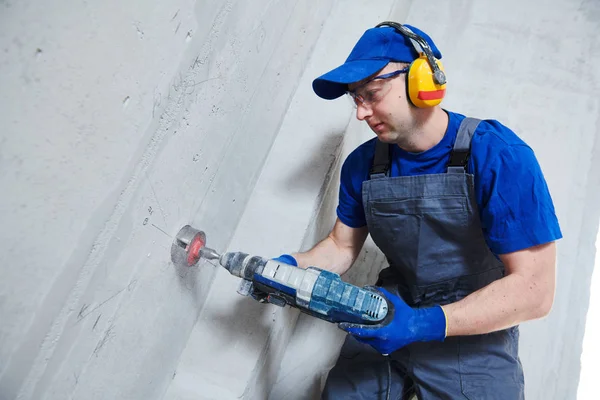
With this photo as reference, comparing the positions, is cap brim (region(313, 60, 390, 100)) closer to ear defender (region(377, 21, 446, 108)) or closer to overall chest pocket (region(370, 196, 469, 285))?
ear defender (region(377, 21, 446, 108))

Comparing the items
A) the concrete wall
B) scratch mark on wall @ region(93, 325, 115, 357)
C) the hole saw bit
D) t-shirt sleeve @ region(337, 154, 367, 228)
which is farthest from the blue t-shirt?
scratch mark on wall @ region(93, 325, 115, 357)

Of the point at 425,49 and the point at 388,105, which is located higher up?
the point at 425,49

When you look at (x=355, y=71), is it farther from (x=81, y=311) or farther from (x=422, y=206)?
(x=81, y=311)

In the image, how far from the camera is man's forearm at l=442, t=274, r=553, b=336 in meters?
1.20

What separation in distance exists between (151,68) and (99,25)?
173 millimetres

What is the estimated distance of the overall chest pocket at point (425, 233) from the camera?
1.32 metres

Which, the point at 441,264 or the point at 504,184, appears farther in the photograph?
the point at 441,264

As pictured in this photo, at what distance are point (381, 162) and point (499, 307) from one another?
529 mm

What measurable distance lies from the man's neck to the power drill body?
44 centimetres

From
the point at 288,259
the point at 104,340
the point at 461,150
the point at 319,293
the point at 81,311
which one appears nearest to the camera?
the point at 81,311

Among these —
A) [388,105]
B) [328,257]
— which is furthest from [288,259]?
[388,105]

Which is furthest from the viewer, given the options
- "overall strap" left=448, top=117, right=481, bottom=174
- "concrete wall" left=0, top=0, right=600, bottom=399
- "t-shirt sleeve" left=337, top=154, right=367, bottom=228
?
"t-shirt sleeve" left=337, top=154, right=367, bottom=228

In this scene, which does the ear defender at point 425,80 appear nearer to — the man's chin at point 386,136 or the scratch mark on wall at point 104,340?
the man's chin at point 386,136

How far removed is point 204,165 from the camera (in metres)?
1.26
